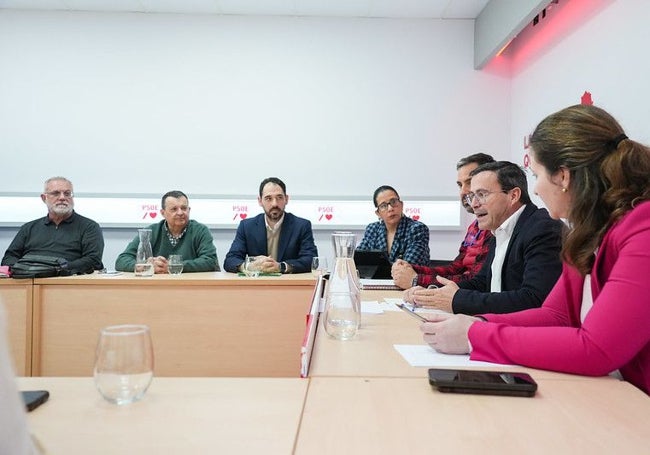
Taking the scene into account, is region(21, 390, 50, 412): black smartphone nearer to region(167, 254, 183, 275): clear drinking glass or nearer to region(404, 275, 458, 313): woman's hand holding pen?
region(404, 275, 458, 313): woman's hand holding pen

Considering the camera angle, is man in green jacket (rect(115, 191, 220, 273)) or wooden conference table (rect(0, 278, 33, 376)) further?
man in green jacket (rect(115, 191, 220, 273))

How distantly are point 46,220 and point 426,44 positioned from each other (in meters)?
3.60

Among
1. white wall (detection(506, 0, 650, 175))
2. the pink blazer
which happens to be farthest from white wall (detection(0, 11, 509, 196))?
the pink blazer

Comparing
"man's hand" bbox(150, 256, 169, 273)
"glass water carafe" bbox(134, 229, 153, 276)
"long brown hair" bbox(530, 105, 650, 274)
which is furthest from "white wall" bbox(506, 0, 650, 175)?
"man's hand" bbox(150, 256, 169, 273)

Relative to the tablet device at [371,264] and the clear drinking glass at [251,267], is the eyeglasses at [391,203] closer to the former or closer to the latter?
the tablet device at [371,264]

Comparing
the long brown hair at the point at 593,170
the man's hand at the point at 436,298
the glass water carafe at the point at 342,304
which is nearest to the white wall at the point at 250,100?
the man's hand at the point at 436,298

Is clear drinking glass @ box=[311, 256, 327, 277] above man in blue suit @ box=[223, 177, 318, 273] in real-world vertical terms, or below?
below

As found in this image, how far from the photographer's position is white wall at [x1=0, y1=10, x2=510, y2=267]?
473 centimetres

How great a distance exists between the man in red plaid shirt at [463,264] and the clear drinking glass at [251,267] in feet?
2.88

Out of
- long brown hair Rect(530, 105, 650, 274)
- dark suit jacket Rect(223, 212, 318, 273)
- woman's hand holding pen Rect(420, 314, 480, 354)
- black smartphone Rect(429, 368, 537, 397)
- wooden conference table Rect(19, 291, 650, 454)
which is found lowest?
wooden conference table Rect(19, 291, 650, 454)

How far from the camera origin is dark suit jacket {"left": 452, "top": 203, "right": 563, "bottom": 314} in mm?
1756

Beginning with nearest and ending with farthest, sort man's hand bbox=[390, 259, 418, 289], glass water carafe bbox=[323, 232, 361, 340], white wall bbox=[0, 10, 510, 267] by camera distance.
A: glass water carafe bbox=[323, 232, 361, 340] < man's hand bbox=[390, 259, 418, 289] < white wall bbox=[0, 10, 510, 267]

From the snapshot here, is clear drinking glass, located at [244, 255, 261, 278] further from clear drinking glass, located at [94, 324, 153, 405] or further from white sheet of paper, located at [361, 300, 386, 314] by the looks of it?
clear drinking glass, located at [94, 324, 153, 405]

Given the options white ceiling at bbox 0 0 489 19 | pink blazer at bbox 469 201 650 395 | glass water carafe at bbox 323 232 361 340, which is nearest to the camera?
pink blazer at bbox 469 201 650 395
